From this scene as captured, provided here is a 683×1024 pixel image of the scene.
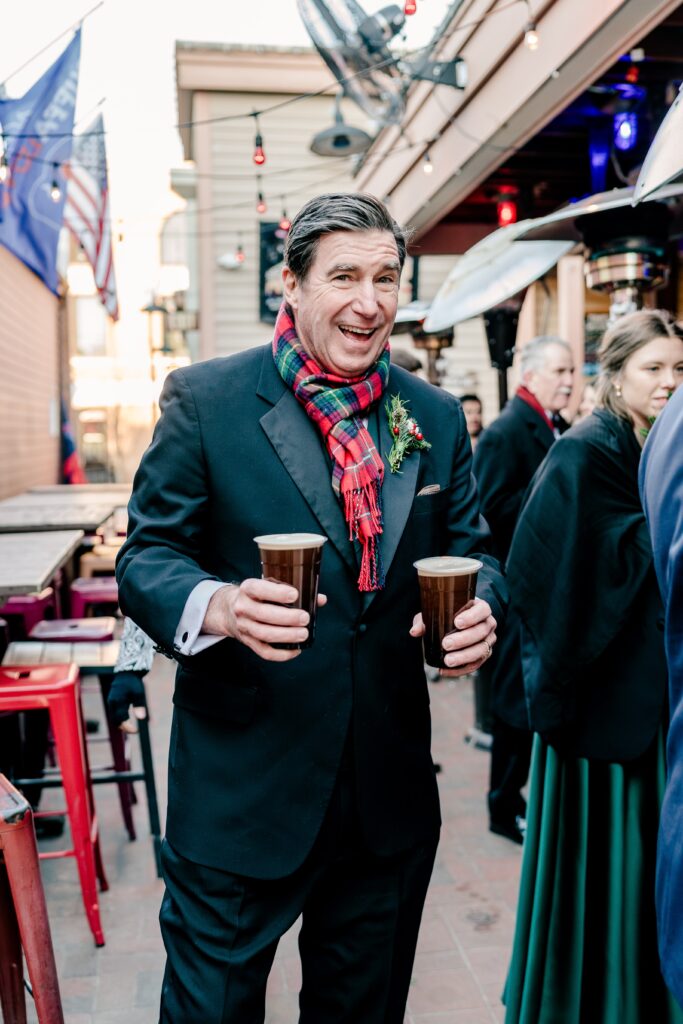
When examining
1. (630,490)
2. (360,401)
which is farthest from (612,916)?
(360,401)

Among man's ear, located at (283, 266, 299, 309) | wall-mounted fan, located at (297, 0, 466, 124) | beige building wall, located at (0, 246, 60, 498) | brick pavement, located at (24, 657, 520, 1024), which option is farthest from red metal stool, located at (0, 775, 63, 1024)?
beige building wall, located at (0, 246, 60, 498)

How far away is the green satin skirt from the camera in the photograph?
2.29 metres

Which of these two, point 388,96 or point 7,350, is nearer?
point 388,96

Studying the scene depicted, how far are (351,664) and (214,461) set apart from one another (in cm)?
48

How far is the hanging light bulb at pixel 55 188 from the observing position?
6.30 meters

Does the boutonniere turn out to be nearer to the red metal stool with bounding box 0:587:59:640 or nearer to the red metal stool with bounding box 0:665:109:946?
the red metal stool with bounding box 0:665:109:946

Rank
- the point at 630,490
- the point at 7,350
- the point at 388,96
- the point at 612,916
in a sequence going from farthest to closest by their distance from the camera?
1. the point at 7,350
2. the point at 388,96
3. the point at 630,490
4. the point at 612,916

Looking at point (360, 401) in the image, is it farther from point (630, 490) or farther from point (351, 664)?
point (630, 490)

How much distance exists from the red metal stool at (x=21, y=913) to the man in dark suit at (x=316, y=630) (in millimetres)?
428

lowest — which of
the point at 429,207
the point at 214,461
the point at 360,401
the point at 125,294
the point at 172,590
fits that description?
the point at 172,590

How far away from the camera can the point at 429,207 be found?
7441mm

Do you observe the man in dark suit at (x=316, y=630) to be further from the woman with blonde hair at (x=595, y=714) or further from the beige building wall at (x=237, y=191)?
the beige building wall at (x=237, y=191)

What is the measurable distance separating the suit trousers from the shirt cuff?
0.43m

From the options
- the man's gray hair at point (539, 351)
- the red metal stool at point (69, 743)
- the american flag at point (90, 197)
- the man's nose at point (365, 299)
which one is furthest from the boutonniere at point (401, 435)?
the american flag at point (90, 197)
